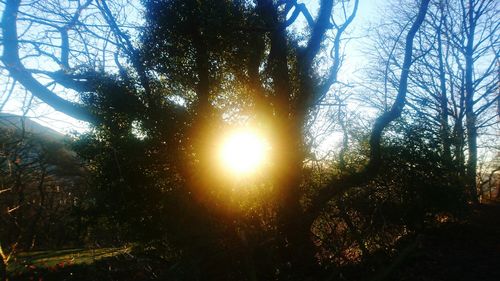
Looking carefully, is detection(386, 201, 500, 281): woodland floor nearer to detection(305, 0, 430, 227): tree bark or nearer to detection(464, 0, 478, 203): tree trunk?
detection(305, 0, 430, 227): tree bark

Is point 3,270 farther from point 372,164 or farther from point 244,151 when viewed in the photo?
point 372,164

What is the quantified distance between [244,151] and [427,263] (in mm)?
5353

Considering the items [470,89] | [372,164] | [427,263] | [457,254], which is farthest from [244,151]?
[470,89]

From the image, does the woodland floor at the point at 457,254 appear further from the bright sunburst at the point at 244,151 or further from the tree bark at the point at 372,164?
the bright sunburst at the point at 244,151

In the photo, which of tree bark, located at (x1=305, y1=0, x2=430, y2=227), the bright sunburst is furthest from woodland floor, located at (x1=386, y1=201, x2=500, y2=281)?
the bright sunburst

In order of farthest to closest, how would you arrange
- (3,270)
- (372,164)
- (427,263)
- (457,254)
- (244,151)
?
(244,151) → (372,164) → (457,254) → (427,263) → (3,270)

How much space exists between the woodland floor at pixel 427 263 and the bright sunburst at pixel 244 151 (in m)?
3.06

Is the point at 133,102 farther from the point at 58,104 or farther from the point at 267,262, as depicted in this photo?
the point at 267,262

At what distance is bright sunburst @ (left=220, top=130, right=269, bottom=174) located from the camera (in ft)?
29.5

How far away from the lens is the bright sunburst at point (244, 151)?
8977mm

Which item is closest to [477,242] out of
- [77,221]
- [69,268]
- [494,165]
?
[77,221]

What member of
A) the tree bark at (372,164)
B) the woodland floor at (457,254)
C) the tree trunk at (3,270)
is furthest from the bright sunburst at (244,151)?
the tree trunk at (3,270)

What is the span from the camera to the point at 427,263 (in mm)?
7957

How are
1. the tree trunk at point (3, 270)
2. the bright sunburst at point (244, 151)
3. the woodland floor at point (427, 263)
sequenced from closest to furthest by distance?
the tree trunk at point (3, 270) → the woodland floor at point (427, 263) → the bright sunburst at point (244, 151)
